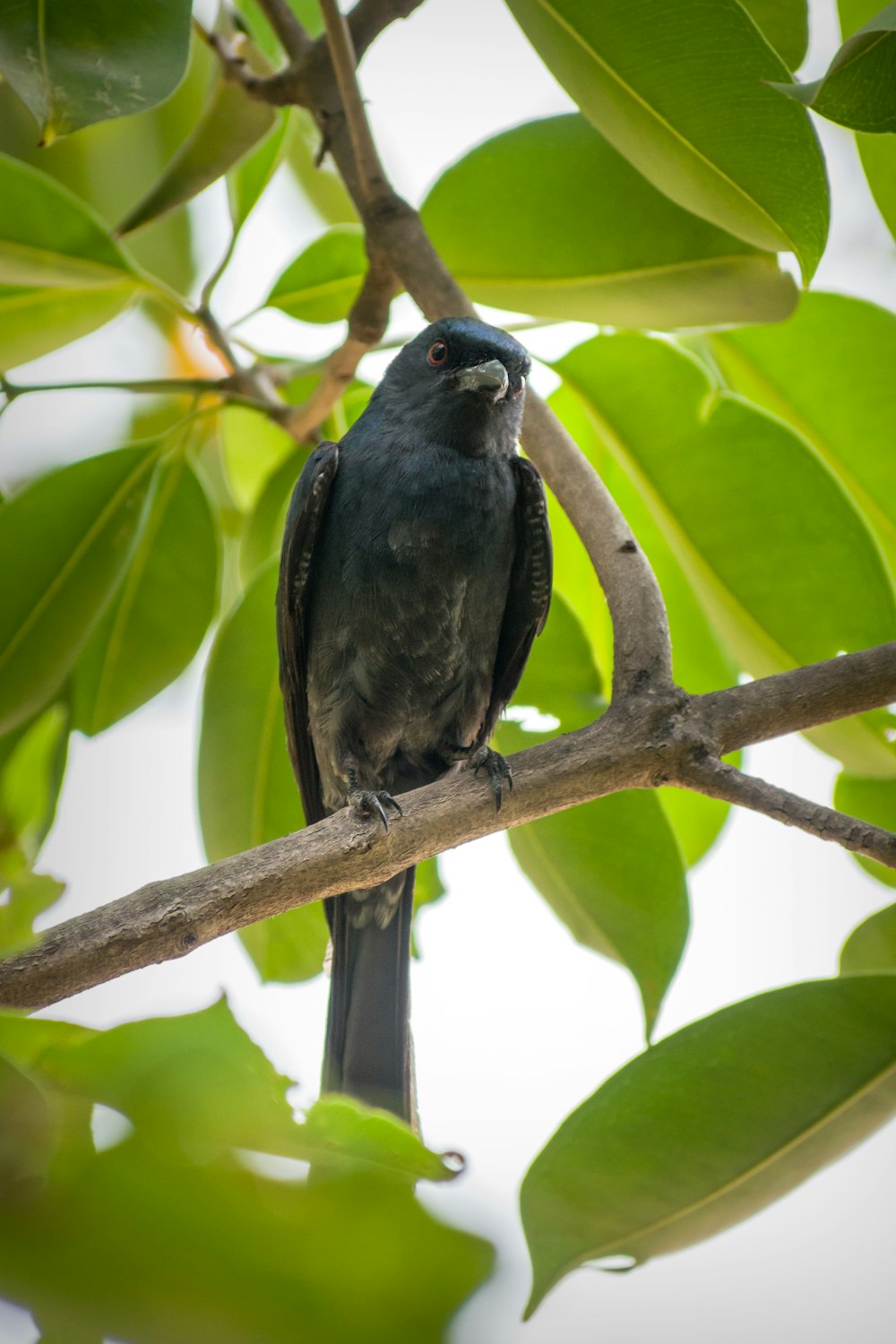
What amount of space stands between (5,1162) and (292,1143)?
0.19 meters

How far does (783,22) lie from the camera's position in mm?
2734

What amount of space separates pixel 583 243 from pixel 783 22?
2.21 ft

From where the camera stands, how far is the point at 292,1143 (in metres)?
0.76

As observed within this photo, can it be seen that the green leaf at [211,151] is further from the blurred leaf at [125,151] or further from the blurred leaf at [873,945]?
the blurred leaf at [873,945]

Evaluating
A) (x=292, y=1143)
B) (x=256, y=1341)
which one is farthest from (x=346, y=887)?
(x=256, y=1341)

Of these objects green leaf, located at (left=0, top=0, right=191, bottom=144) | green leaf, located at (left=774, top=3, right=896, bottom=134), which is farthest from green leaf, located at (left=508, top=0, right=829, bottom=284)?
green leaf, located at (left=0, top=0, right=191, bottom=144)

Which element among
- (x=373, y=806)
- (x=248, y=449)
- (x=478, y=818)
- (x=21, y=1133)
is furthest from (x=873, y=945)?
(x=248, y=449)

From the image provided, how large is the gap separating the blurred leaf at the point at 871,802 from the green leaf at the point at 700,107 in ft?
3.77

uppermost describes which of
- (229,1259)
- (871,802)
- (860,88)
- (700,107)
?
(700,107)

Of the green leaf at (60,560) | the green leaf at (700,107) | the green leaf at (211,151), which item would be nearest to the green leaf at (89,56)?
the green leaf at (211,151)

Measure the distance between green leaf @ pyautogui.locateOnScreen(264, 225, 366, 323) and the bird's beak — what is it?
15.8 inches

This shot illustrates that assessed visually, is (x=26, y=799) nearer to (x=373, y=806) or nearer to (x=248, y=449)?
(x=373, y=806)

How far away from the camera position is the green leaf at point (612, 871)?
2543 mm

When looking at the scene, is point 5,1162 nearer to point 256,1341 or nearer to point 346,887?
point 256,1341
